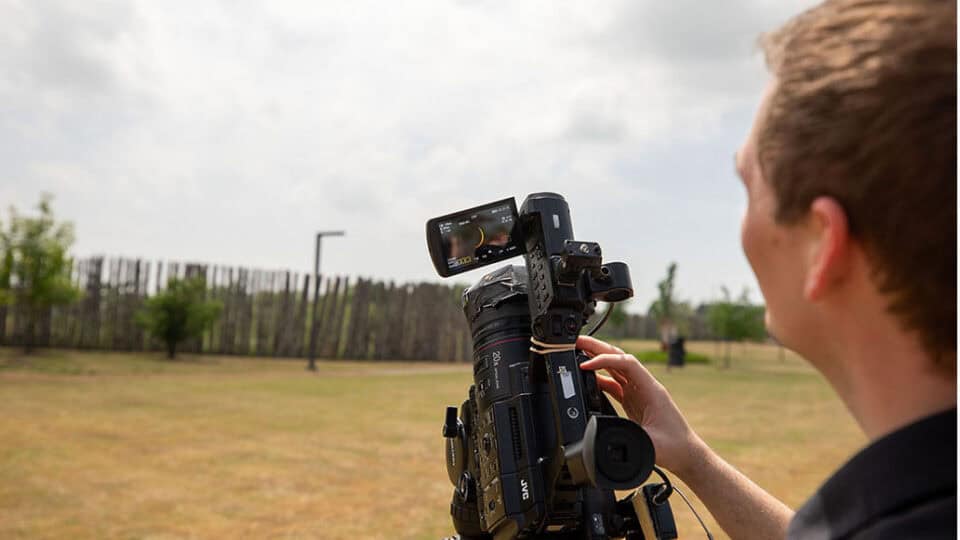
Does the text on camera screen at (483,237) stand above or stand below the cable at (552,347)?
above

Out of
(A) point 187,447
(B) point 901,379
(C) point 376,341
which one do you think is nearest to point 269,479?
(A) point 187,447

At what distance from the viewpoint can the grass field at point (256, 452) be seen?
569cm

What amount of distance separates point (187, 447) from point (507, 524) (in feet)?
23.4

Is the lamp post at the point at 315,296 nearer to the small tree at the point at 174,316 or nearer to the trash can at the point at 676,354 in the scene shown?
the small tree at the point at 174,316

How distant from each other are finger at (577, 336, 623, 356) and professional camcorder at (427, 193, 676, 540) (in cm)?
2

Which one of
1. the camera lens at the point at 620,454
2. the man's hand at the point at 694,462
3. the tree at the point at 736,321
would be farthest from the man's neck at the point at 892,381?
the tree at the point at 736,321

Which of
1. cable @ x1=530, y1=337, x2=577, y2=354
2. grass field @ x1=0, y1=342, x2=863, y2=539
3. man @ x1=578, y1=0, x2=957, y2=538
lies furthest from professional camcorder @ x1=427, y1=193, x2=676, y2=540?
grass field @ x1=0, y1=342, x2=863, y2=539

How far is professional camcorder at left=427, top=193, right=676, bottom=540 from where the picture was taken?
6.30 ft

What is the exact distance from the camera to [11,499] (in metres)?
5.97

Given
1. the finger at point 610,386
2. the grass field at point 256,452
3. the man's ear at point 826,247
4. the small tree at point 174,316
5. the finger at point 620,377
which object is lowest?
the grass field at point 256,452

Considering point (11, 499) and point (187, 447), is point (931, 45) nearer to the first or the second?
point (11, 499)

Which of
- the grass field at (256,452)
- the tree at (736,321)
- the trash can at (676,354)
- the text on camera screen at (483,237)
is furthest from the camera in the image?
the tree at (736,321)

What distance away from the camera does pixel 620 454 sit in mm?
1451

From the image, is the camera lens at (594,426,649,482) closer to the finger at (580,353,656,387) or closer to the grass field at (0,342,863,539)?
Result: the finger at (580,353,656,387)
